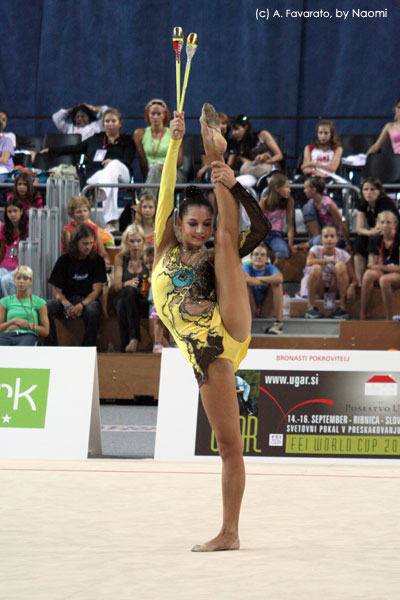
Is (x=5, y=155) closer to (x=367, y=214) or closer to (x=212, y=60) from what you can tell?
(x=212, y=60)

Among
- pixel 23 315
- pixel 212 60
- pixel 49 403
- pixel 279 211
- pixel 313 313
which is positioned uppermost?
pixel 212 60

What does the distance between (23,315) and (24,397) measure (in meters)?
2.06

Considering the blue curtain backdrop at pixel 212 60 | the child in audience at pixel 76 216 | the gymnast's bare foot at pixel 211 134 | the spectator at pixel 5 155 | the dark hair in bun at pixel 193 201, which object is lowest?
the dark hair in bun at pixel 193 201

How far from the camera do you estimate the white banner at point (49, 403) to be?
549 centimetres

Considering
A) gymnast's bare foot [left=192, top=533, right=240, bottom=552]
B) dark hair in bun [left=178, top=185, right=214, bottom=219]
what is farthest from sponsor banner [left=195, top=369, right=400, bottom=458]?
dark hair in bun [left=178, top=185, right=214, bottom=219]

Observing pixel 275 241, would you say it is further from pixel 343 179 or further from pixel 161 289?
pixel 161 289

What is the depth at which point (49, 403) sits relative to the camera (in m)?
5.57

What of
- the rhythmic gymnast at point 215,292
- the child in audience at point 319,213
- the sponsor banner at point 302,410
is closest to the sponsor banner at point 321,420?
the sponsor banner at point 302,410

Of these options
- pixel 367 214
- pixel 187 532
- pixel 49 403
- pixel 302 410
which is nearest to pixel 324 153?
pixel 367 214

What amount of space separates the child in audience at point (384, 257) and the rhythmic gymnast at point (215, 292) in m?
4.75

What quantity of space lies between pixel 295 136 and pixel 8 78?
13.4 feet

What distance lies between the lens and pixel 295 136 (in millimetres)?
11289

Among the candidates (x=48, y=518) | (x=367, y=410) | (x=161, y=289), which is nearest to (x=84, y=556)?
(x=48, y=518)

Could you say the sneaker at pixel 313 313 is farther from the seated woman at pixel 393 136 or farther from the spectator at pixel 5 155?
the spectator at pixel 5 155
